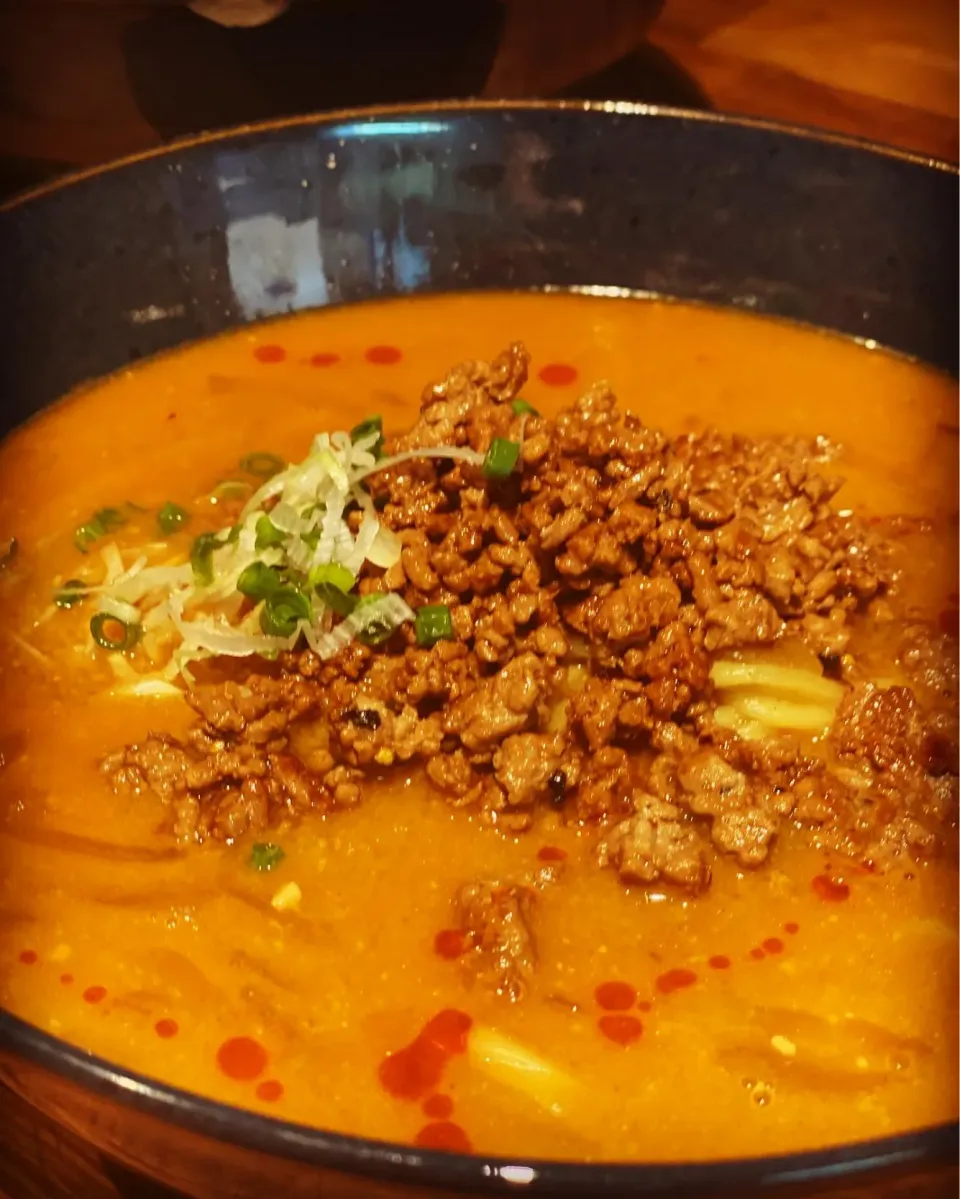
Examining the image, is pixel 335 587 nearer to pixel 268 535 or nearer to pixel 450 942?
pixel 268 535

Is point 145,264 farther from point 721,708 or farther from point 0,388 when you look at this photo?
point 721,708

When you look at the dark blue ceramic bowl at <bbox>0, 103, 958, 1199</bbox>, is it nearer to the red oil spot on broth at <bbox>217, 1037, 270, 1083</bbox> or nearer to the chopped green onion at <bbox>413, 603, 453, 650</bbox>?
the chopped green onion at <bbox>413, 603, 453, 650</bbox>

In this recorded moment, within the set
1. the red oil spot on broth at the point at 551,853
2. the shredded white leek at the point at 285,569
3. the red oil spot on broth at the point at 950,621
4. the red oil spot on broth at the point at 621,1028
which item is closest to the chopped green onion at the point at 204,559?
the shredded white leek at the point at 285,569

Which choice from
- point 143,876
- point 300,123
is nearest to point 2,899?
point 143,876

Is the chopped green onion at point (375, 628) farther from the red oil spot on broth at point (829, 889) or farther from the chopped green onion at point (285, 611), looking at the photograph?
the red oil spot on broth at point (829, 889)

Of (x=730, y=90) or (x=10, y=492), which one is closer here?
(x=10, y=492)

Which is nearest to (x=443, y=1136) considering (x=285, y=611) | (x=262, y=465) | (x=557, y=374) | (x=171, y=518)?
(x=285, y=611)
